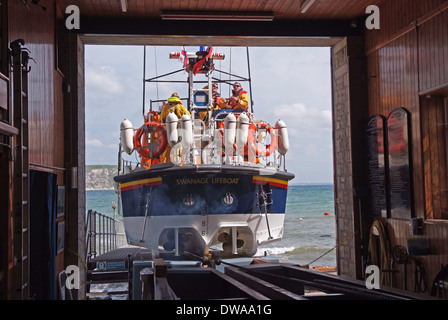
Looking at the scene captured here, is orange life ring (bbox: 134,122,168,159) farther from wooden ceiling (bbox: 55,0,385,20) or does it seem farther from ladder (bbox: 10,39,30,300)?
Answer: ladder (bbox: 10,39,30,300)

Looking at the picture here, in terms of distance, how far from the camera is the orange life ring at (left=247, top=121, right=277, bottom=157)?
30.8ft

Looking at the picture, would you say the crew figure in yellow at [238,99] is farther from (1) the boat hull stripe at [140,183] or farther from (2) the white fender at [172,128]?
(1) the boat hull stripe at [140,183]

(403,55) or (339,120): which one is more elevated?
(403,55)

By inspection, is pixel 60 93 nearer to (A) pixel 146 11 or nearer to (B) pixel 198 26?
(A) pixel 146 11

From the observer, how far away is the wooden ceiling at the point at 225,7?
19.4 feet

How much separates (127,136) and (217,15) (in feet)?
10.3

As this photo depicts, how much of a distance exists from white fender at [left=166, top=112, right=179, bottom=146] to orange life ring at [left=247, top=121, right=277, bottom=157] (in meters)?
1.64

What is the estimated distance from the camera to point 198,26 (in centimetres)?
642

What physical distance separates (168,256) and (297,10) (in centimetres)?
468

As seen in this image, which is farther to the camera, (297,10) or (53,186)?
(297,10)

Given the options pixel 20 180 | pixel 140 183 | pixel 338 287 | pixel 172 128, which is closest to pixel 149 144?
pixel 140 183
